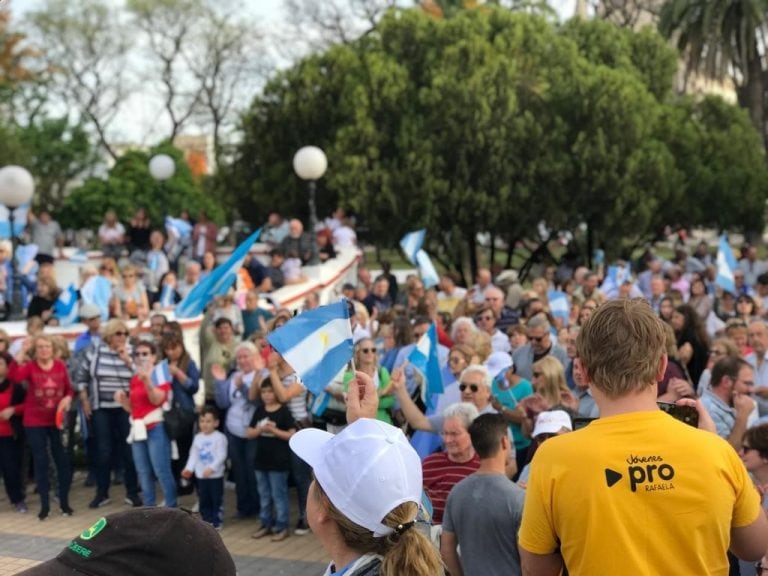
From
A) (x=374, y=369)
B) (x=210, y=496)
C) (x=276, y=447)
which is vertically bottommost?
(x=210, y=496)

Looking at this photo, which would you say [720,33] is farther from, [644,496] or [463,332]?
[644,496]

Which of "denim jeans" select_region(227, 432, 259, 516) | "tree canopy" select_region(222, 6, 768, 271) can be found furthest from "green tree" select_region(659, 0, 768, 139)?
"denim jeans" select_region(227, 432, 259, 516)

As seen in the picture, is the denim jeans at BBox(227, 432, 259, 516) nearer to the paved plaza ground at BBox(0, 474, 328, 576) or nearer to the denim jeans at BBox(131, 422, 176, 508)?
the paved plaza ground at BBox(0, 474, 328, 576)

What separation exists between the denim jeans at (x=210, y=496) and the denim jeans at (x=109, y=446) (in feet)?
3.96

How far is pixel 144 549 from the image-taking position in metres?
1.83

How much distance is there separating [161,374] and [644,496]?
304 inches

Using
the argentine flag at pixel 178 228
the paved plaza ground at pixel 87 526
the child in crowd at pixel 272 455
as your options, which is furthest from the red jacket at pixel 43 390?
the argentine flag at pixel 178 228

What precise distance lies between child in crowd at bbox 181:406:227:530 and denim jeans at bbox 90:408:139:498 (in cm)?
111

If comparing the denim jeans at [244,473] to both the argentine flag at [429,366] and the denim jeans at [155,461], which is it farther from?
the argentine flag at [429,366]

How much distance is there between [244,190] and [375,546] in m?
23.4

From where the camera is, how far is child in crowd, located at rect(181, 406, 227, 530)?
10016 mm

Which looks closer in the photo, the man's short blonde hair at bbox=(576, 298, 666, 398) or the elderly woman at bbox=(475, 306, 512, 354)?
the man's short blonde hair at bbox=(576, 298, 666, 398)

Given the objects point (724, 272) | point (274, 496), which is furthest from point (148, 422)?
point (724, 272)

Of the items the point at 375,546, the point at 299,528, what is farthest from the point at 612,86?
the point at 375,546
